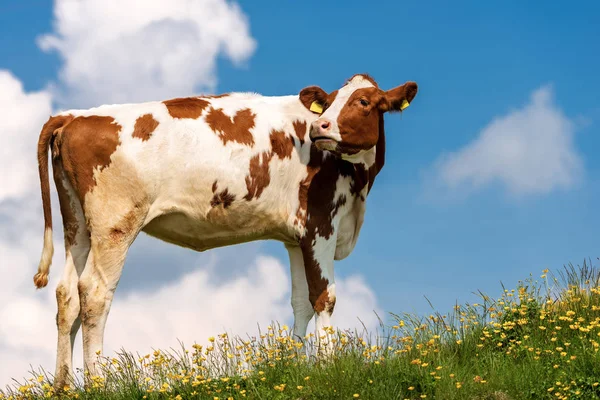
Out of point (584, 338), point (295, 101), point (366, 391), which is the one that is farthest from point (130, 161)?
point (584, 338)

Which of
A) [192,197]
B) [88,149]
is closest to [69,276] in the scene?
[88,149]

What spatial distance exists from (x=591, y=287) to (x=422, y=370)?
440cm

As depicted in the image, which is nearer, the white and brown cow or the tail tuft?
the white and brown cow

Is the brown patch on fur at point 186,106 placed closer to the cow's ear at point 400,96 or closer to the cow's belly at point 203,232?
the cow's belly at point 203,232

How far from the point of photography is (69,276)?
10711 millimetres

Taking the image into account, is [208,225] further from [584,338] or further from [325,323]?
[584,338]

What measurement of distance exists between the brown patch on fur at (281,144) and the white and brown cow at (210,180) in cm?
2

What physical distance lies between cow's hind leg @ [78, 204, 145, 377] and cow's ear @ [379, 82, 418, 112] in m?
3.91

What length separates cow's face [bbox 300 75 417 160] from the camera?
10836mm

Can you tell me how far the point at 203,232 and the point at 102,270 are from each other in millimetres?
A: 1482

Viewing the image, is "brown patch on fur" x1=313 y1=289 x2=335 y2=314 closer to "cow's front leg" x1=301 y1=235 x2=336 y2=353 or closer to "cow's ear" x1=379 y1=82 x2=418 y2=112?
"cow's front leg" x1=301 y1=235 x2=336 y2=353

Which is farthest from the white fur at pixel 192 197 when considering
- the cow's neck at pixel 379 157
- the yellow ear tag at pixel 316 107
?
the cow's neck at pixel 379 157

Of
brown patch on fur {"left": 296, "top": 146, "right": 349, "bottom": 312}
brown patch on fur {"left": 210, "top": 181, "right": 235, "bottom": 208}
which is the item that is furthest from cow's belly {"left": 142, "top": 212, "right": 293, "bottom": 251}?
brown patch on fur {"left": 296, "top": 146, "right": 349, "bottom": 312}

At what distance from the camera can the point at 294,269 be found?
39.4 feet
